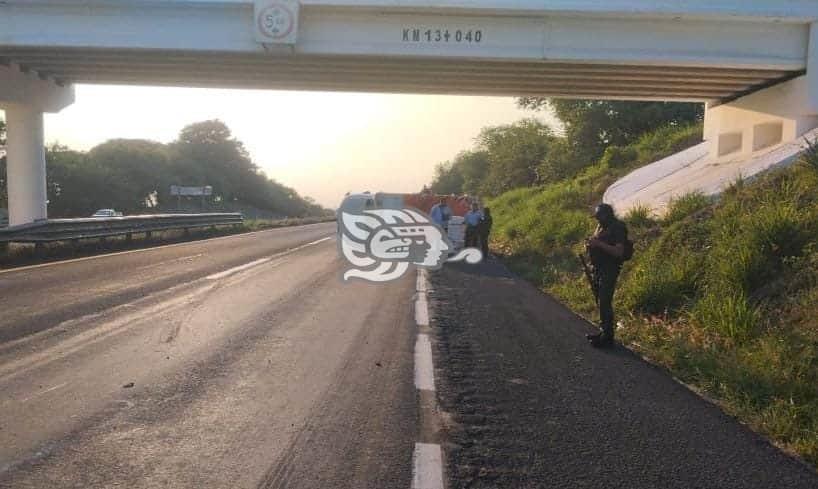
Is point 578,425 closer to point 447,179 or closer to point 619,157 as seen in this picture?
point 619,157

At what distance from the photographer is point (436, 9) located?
15.4 metres

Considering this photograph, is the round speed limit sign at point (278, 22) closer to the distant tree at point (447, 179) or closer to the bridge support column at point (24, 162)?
the bridge support column at point (24, 162)

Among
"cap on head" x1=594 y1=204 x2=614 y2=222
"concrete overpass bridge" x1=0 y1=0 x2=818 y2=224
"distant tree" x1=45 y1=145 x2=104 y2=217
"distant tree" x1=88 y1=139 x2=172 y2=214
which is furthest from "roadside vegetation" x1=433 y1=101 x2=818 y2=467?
"distant tree" x1=88 y1=139 x2=172 y2=214

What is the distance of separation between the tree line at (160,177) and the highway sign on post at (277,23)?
38.7 meters

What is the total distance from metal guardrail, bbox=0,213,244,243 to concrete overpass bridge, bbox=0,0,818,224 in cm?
433

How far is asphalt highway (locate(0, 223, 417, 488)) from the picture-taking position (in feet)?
13.5

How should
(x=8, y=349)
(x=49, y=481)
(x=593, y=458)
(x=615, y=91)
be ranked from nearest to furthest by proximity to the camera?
(x=49, y=481) → (x=593, y=458) → (x=8, y=349) → (x=615, y=91)

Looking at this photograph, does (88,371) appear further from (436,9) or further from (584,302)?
(436,9)

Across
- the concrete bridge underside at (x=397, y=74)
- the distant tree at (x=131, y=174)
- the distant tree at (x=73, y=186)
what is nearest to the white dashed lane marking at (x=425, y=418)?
the concrete bridge underside at (x=397, y=74)

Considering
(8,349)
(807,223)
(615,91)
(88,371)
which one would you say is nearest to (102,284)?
(8,349)

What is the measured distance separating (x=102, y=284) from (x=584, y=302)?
27.4ft

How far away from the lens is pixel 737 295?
844cm


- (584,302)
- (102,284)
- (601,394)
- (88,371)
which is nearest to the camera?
(601,394)

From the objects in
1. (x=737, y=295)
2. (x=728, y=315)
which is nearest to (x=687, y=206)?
(x=737, y=295)
